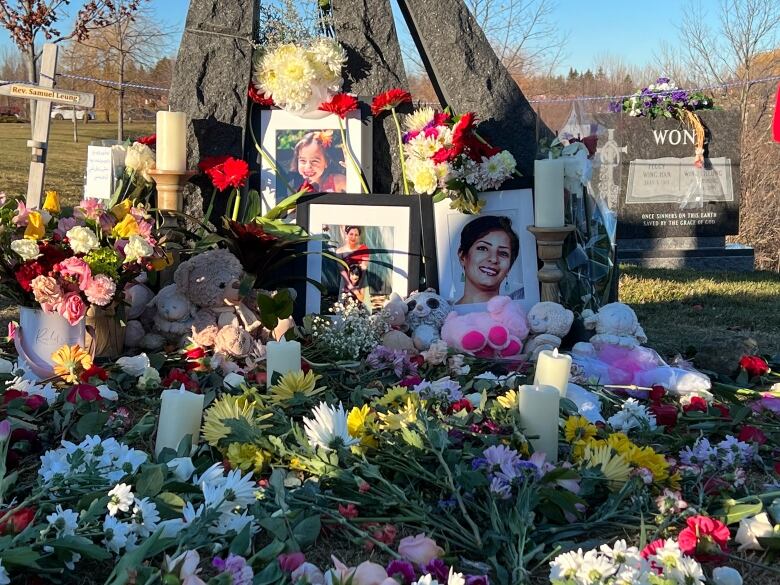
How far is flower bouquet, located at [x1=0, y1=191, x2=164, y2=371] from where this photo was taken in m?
2.91

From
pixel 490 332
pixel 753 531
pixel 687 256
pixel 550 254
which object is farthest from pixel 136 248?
pixel 687 256

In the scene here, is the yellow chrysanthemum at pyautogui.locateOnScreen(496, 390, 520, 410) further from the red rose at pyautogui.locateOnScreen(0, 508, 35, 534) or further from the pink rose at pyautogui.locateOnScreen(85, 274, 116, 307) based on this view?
the pink rose at pyautogui.locateOnScreen(85, 274, 116, 307)

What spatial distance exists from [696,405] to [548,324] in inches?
30.9

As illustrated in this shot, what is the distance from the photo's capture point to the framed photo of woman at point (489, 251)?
377 centimetres

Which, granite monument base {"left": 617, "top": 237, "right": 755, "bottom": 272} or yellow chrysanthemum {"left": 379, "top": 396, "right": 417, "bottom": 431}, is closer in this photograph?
yellow chrysanthemum {"left": 379, "top": 396, "right": 417, "bottom": 431}

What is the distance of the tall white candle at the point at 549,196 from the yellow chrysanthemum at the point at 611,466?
1.62 meters

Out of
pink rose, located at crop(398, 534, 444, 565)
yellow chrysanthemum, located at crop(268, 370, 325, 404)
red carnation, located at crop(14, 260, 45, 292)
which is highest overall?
red carnation, located at crop(14, 260, 45, 292)

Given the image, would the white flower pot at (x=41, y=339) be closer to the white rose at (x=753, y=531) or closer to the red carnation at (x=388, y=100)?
the red carnation at (x=388, y=100)

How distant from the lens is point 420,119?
379cm

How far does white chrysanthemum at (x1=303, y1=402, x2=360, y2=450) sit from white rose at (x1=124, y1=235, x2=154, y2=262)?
1312 millimetres

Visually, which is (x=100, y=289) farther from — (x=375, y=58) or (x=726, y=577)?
(x=726, y=577)

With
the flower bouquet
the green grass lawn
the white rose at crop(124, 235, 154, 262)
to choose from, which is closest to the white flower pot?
the flower bouquet

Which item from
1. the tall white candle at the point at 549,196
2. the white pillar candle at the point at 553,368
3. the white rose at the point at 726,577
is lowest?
the white rose at the point at 726,577

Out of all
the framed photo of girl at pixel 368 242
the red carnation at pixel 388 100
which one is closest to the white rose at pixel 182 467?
the framed photo of girl at pixel 368 242
